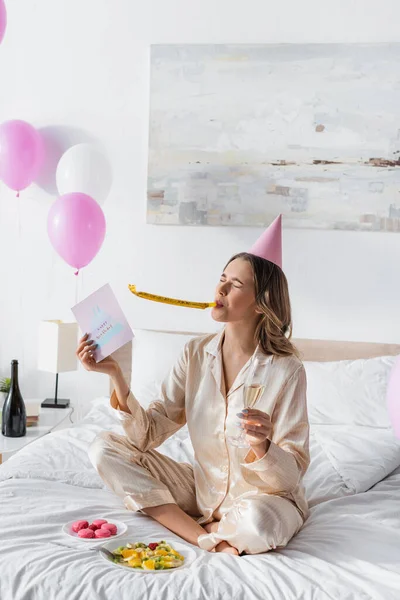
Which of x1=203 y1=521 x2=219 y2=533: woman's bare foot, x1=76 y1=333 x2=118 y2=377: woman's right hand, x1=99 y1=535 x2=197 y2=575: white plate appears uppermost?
x1=76 y1=333 x2=118 y2=377: woman's right hand

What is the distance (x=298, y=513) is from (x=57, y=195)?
1.99m

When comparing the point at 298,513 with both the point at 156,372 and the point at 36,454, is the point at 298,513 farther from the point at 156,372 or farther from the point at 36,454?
the point at 156,372

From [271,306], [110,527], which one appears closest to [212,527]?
[110,527]

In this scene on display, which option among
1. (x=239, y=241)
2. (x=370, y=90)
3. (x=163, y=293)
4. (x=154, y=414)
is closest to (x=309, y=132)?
(x=370, y=90)

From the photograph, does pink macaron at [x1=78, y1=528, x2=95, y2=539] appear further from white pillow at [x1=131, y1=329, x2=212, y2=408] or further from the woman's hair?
white pillow at [x1=131, y1=329, x2=212, y2=408]

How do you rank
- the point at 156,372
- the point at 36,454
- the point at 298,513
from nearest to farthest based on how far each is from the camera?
the point at 298,513
the point at 36,454
the point at 156,372

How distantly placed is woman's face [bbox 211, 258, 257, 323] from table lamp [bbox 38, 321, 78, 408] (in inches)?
49.8

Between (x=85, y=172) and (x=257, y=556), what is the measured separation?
1.87 meters

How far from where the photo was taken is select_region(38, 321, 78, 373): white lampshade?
309cm

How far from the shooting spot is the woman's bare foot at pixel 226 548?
5.43 ft

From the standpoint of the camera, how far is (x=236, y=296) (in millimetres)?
1967

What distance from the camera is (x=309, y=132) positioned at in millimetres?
3104

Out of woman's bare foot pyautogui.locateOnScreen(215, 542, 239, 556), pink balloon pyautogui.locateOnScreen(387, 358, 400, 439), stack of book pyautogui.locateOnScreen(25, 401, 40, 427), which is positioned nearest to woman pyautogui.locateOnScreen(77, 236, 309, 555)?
woman's bare foot pyautogui.locateOnScreen(215, 542, 239, 556)

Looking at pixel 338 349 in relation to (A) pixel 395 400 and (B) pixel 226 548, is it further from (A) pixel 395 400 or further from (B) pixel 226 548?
(B) pixel 226 548
